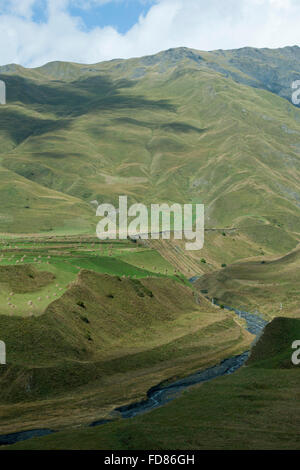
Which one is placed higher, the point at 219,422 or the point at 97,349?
the point at 97,349

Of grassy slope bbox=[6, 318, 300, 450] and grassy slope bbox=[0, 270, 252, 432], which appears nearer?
grassy slope bbox=[6, 318, 300, 450]

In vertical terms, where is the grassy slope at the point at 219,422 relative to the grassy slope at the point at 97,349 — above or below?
below

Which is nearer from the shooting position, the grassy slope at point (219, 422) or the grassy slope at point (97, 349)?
the grassy slope at point (219, 422)

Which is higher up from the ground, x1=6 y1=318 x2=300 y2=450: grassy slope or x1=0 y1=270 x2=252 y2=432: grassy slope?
x1=0 y1=270 x2=252 y2=432: grassy slope

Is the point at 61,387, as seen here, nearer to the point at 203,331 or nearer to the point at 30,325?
the point at 30,325
